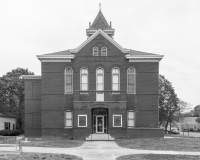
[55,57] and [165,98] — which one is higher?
[55,57]

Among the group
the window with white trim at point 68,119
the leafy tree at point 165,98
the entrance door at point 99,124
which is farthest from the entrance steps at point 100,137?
the leafy tree at point 165,98

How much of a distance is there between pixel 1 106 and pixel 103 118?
944 inches

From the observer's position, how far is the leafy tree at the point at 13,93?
5156cm

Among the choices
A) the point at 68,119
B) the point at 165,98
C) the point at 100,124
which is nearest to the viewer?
the point at 100,124

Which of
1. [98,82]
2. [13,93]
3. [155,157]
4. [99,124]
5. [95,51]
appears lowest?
[155,157]

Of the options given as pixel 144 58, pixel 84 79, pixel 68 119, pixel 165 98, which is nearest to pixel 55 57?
pixel 84 79

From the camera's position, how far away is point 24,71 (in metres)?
54.8

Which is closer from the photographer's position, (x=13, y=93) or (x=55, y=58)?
(x=55, y=58)

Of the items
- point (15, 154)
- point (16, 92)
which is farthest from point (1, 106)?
point (15, 154)

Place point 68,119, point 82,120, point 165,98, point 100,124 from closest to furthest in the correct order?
1. point 82,120
2. point 100,124
3. point 68,119
4. point 165,98

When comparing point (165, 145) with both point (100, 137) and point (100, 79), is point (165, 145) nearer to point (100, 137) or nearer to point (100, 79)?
point (100, 137)

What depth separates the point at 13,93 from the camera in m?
52.6

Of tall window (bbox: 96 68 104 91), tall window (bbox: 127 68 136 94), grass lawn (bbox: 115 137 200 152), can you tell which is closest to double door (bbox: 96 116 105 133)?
tall window (bbox: 96 68 104 91)

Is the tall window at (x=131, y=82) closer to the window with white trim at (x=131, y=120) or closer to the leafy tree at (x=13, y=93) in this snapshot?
the window with white trim at (x=131, y=120)
